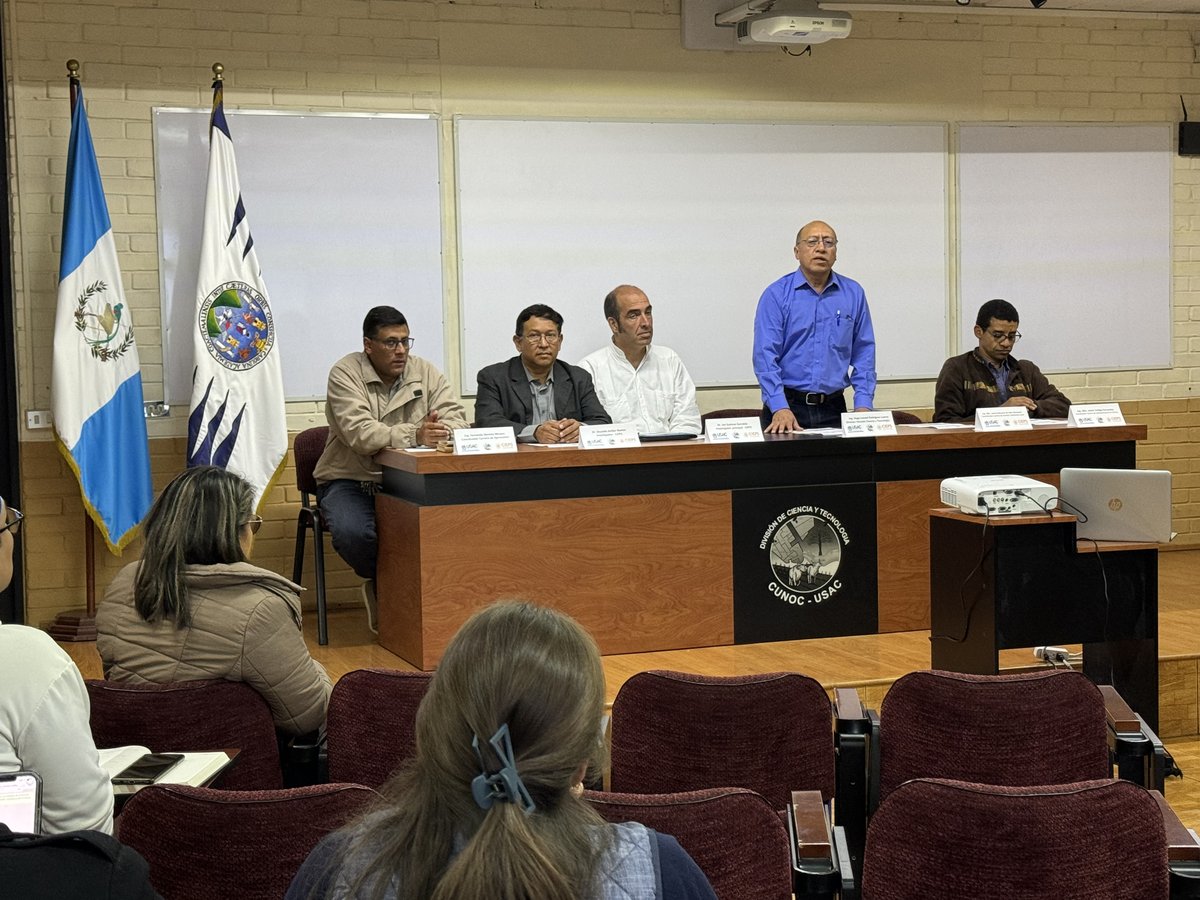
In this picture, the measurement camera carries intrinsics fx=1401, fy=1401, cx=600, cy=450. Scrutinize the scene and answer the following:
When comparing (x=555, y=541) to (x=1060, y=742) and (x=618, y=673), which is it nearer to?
(x=618, y=673)

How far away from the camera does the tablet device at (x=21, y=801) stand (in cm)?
169

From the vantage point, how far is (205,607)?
2863mm

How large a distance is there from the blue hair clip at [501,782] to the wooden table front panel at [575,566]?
3538mm

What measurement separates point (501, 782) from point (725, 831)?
71cm

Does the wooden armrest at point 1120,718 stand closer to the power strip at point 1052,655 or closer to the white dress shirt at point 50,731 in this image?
the power strip at point 1052,655

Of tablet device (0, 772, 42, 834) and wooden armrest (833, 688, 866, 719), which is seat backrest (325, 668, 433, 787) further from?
tablet device (0, 772, 42, 834)

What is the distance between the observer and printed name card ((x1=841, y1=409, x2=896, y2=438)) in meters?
5.34

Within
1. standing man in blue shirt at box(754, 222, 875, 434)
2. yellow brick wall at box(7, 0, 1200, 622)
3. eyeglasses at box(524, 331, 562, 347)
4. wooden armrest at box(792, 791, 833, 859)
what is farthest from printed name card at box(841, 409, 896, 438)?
wooden armrest at box(792, 791, 833, 859)

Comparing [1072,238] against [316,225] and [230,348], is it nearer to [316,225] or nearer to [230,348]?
[316,225]

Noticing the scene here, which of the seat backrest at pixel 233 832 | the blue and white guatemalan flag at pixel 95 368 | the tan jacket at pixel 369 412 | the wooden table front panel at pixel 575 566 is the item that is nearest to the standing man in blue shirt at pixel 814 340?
Result: the wooden table front panel at pixel 575 566

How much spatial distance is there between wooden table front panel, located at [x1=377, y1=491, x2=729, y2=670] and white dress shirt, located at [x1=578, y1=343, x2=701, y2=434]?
94cm

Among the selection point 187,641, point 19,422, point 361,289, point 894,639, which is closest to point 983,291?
point 894,639

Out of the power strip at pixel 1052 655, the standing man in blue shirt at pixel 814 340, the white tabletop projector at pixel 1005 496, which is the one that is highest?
the standing man in blue shirt at pixel 814 340

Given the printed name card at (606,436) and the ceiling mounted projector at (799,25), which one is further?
the ceiling mounted projector at (799,25)
